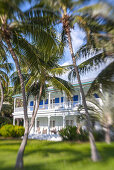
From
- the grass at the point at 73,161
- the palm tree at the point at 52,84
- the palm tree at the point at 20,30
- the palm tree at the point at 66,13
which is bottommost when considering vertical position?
the grass at the point at 73,161

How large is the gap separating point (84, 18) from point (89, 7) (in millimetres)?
1031

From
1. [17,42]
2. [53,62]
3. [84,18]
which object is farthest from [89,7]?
[53,62]

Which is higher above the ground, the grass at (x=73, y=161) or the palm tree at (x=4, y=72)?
the palm tree at (x=4, y=72)

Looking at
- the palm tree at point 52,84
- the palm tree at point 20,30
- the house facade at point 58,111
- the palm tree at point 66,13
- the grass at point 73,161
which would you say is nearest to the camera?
the grass at point 73,161

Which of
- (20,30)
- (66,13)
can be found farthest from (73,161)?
(66,13)

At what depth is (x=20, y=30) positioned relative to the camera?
6781 mm

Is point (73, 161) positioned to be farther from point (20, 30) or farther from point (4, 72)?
point (4, 72)

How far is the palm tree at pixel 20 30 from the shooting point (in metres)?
5.29

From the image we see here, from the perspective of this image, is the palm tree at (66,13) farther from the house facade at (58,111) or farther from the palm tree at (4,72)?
the house facade at (58,111)

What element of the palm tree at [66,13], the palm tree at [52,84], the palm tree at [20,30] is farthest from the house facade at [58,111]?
the palm tree at [66,13]

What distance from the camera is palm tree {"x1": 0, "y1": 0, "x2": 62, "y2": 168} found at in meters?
5.29

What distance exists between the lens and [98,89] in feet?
23.6

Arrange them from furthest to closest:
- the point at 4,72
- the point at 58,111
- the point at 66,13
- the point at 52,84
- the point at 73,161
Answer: the point at 58,111, the point at 4,72, the point at 52,84, the point at 66,13, the point at 73,161

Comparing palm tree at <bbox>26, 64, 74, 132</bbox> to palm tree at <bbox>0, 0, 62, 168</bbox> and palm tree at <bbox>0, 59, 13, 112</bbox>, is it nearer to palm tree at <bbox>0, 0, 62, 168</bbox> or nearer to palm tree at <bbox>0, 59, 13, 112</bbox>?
palm tree at <bbox>0, 59, 13, 112</bbox>
